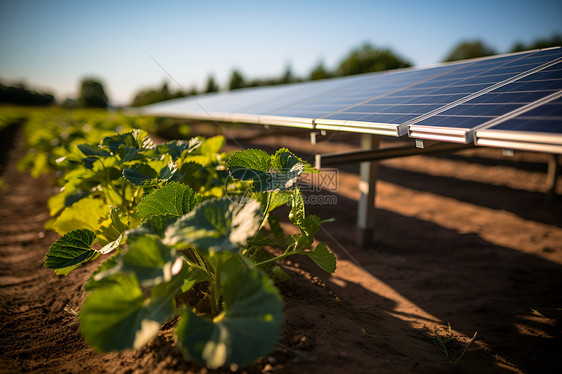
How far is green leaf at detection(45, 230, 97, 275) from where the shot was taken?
1789 millimetres

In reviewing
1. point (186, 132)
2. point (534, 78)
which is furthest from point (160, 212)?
point (186, 132)

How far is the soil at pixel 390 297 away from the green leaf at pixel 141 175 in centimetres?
99

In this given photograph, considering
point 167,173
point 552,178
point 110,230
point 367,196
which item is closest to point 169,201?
point 167,173

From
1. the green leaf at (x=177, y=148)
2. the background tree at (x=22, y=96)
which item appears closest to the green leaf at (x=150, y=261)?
the green leaf at (x=177, y=148)

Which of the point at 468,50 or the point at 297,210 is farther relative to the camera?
the point at 468,50

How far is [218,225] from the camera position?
1487mm

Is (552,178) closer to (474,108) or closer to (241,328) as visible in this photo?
(474,108)

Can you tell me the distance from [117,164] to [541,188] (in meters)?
9.48

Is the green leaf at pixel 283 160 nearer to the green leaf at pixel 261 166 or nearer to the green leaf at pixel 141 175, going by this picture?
the green leaf at pixel 261 166

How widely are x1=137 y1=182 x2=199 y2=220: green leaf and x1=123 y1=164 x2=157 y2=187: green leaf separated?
401 millimetres

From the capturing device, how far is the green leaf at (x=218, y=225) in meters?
1.32

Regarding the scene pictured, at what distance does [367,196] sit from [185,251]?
303cm

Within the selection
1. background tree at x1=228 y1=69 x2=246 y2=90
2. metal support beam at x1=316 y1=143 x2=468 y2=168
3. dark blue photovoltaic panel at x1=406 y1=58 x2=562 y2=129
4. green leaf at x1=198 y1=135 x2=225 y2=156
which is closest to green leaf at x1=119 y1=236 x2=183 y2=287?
green leaf at x1=198 y1=135 x2=225 y2=156

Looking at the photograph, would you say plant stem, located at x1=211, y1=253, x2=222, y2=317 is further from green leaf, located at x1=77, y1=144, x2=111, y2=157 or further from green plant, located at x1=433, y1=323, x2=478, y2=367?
green leaf, located at x1=77, y1=144, x2=111, y2=157
